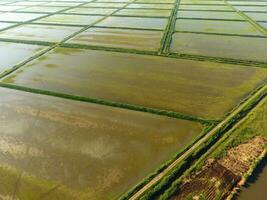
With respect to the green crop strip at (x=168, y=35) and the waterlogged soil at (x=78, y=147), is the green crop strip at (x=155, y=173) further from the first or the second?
the green crop strip at (x=168, y=35)

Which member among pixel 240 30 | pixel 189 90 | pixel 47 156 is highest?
pixel 240 30

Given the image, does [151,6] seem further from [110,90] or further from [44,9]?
[110,90]

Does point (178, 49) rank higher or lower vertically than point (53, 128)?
higher

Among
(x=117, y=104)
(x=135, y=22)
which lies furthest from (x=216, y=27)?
(x=117, y=104)

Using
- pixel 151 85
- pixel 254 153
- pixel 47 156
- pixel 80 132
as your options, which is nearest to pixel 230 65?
pixel 151 85

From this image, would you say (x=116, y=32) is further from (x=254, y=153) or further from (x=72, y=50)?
(x=254, y=153)

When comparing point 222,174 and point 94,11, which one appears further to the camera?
point 94,11

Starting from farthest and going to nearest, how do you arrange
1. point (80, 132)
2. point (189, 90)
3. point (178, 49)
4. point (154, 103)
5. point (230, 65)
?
point (178, 49) < point (230, 65) < point (189, 90) < point (154, 103) < point (80, 132)
